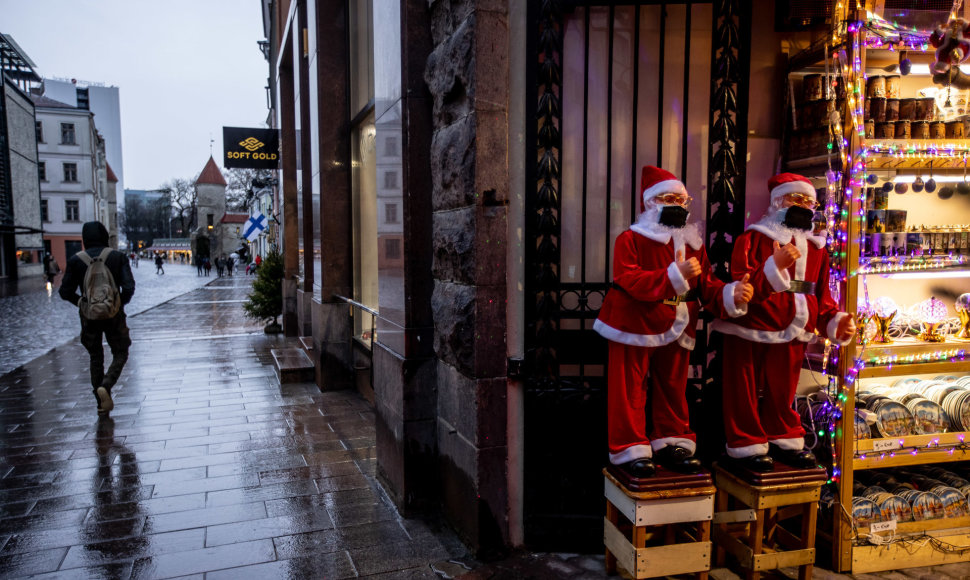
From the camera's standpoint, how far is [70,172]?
5122 centimetres

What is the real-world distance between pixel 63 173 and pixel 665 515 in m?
60.2

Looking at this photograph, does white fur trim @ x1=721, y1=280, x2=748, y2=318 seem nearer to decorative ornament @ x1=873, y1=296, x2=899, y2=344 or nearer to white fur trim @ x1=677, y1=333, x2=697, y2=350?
white fur trim @ x1=677, y1=333, x2=697, y2=350

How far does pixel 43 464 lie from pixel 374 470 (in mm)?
2857

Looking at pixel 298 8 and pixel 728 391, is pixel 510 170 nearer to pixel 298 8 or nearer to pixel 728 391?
pixel 728 391

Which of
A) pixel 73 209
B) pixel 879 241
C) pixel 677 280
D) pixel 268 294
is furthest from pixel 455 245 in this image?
pixel 73 209

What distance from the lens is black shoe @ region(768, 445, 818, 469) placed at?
335cm

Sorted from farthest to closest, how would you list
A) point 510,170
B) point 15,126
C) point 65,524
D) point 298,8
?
point 15,126 < point 298,8 < point 65,524 < point 510,170

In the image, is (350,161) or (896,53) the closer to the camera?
(896,53)

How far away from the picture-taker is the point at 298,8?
9414 millimetres

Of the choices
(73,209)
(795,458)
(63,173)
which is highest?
(63,173)

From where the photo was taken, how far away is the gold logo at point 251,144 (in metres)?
15.1

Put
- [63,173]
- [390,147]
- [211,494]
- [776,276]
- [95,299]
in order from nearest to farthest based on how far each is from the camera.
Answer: [776,276] → [390,147] → [211,494] → [95,299] → [63,173]

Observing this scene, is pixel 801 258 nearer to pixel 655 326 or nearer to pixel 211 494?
pixel 655 326

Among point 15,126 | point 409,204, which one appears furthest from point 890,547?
point 15,126
